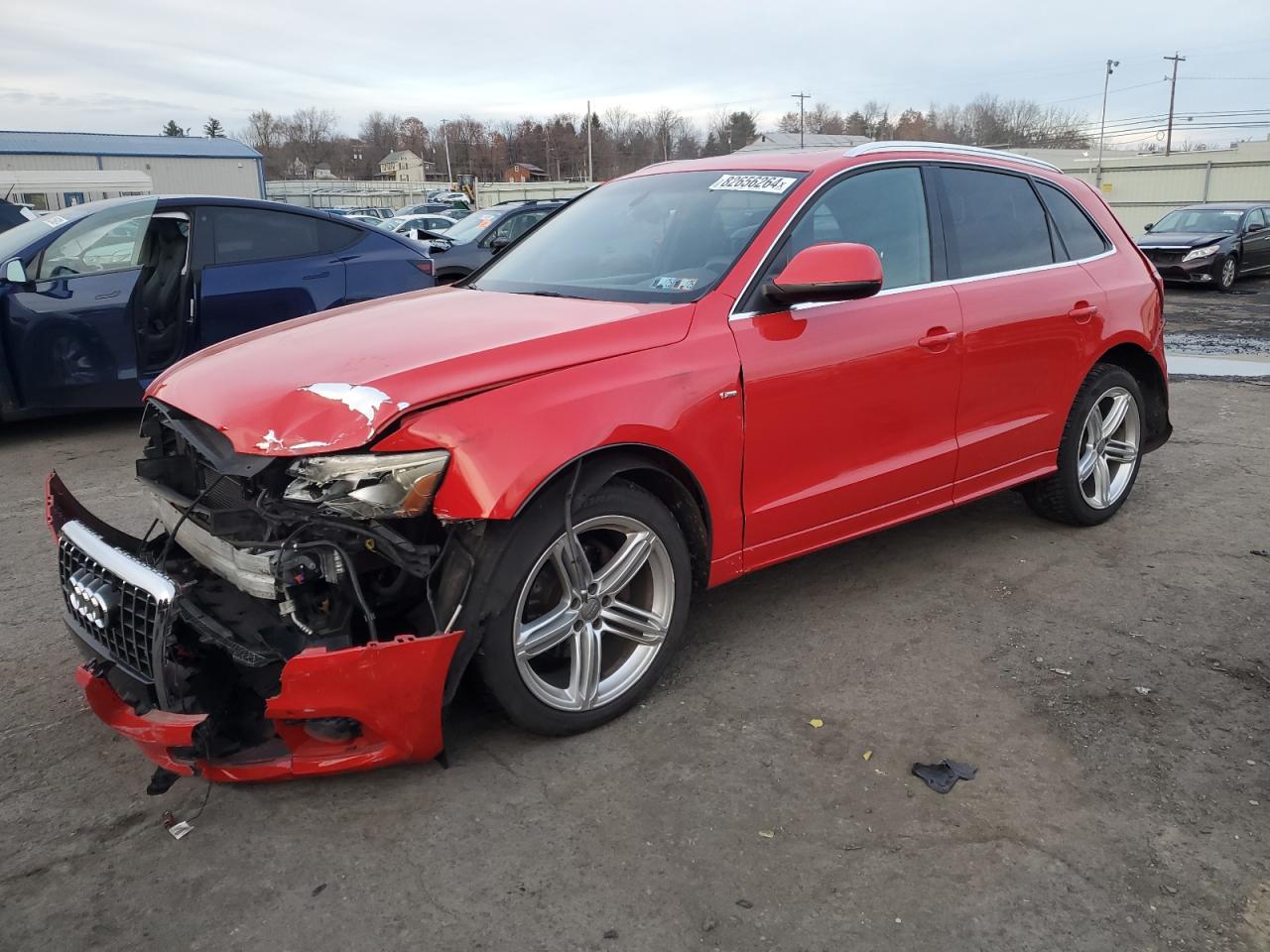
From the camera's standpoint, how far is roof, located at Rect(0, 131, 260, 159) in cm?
4474

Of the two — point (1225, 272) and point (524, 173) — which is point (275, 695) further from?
point (524, 173)

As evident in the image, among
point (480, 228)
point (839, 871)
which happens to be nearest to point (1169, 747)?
point (839, 871)

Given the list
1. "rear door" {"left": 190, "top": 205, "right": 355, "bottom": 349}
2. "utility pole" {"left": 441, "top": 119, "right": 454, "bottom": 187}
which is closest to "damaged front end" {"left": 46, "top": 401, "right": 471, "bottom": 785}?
"rear door" {"left": 190, "top": 205, "right": 355, "bottom": 349}

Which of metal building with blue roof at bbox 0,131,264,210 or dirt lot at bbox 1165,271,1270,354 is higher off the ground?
metal building with blue roof at bbox 0,131,264,210

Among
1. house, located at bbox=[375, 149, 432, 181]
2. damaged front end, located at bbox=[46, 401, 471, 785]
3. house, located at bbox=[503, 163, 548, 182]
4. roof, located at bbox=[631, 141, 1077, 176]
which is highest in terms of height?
house, located at bbox=[375, 149, 432, 181]

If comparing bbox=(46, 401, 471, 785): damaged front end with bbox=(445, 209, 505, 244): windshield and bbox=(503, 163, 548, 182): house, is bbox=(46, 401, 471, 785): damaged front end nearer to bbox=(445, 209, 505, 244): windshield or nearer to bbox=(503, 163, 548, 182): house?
bbox=(445, 209, 505, 244): windshield

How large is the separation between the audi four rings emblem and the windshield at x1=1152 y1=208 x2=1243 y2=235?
1940cm

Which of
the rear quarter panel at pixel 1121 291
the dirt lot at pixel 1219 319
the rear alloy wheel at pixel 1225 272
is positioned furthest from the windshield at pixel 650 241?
the rear alloy wheel at pixel 1225 272

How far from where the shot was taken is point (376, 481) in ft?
8.32

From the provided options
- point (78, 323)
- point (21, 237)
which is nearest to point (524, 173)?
point (21, 237)

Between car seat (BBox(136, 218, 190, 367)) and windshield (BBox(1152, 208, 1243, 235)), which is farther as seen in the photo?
windshield (BBox(1152, 208, 1243, 235))

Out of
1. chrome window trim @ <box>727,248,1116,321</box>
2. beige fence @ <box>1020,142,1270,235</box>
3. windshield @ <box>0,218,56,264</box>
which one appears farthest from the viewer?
beige fence @ <box>1020,142,1270,235</box>

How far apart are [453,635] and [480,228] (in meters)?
12.5

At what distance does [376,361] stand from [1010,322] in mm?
2695
